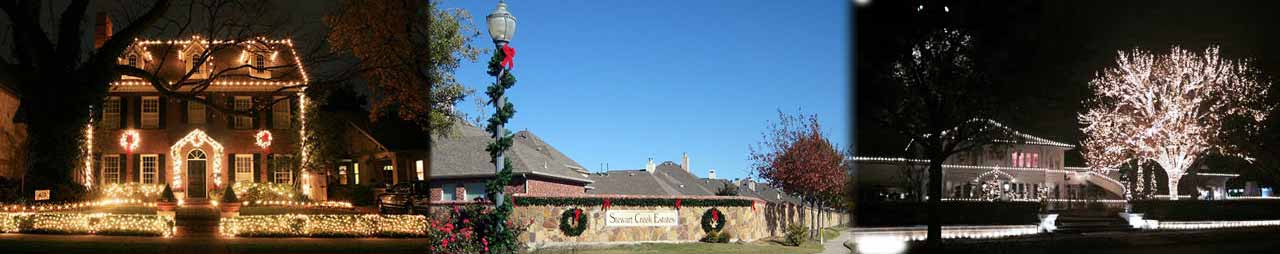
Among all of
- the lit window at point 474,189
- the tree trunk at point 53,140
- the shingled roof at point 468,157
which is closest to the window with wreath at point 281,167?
the tree trunk at point 53,140

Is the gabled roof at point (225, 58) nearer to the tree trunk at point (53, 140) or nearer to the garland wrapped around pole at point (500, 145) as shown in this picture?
the tree trunk at point (53, 140)

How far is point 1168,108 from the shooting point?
27250 mm

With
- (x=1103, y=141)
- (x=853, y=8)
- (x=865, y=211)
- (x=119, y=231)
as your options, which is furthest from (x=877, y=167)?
(x=119, y=231)

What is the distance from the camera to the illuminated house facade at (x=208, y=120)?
26.7 feet

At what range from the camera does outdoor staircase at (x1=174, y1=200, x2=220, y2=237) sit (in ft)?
27.4

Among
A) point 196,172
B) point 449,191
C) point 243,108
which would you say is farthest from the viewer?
point 449,191

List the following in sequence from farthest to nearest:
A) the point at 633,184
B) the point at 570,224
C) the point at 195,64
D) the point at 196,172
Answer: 1. the point at 633,184
2. the point at 570,224
3. the point at 195,64
4. the point at 196,172

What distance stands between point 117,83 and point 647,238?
38.9 ft

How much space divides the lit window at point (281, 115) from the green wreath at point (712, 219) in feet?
39.6

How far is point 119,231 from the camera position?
8.15m

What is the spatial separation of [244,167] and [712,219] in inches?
492

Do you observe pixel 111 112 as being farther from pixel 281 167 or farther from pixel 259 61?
pixel 281 167

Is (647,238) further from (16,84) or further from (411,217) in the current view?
(16,84)

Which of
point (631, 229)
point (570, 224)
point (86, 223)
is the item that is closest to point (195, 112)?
point (86, 223)
